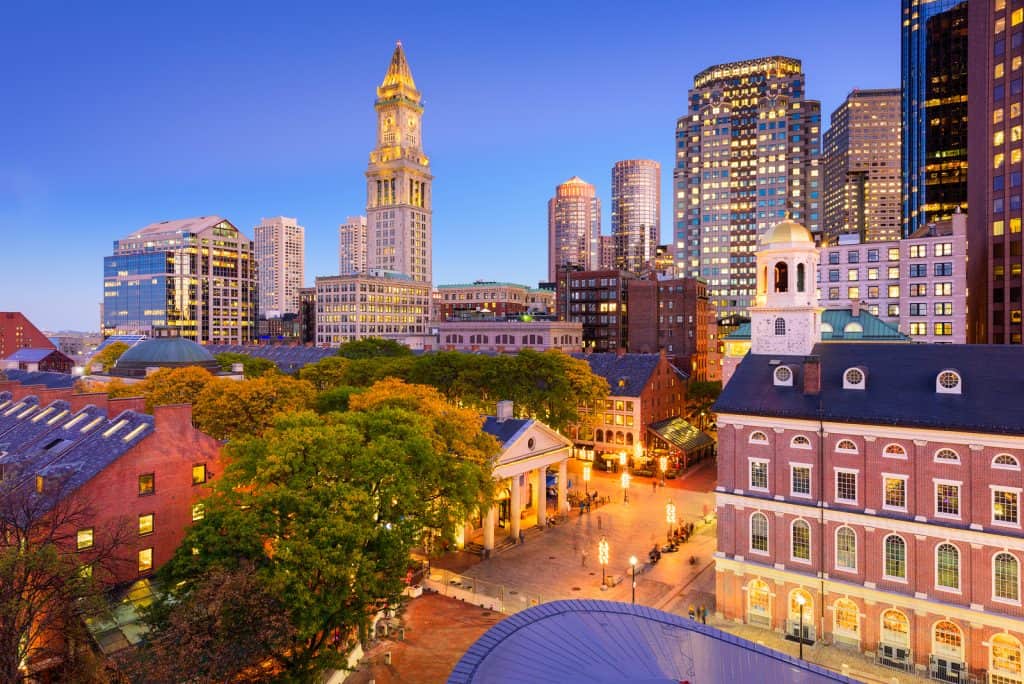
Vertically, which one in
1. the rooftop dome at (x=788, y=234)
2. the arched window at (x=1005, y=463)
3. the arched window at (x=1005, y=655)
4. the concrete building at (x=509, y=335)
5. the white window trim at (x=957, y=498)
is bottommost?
the arched window at (x=1005, y=655)

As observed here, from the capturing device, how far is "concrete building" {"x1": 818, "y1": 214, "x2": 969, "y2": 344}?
10062 centimetres

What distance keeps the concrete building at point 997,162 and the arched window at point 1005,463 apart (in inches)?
3678

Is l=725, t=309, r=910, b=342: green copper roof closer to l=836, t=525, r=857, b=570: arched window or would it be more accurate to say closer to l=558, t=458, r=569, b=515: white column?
l=558, t=458, r=569, b=515: white column

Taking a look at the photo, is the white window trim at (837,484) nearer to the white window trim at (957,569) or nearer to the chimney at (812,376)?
the white window trim at (957,569)

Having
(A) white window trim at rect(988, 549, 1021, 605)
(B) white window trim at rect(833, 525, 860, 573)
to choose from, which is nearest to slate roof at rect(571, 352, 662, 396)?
(B) white window trim at rect(833, 525, 860, 573)

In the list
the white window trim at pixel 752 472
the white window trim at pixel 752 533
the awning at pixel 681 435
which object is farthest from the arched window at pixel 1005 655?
the awning at pixel 681 435

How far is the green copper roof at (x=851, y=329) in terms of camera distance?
250ft

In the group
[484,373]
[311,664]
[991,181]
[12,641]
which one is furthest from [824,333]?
[12,641]

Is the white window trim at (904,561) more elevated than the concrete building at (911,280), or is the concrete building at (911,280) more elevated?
the concrete building at (911,280)

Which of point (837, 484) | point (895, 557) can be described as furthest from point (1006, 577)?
point (837, 484)

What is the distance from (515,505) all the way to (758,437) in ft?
76.0

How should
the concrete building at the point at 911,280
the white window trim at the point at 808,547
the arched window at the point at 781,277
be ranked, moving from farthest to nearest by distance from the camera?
the concrete building at the point at 911,280 → the arched window at the point at 781,277 → the white window trim at the point at 808,547

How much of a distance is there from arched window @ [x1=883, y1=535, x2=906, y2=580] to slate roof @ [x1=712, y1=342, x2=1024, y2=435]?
7068 millimetres

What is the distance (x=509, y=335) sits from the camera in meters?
149
